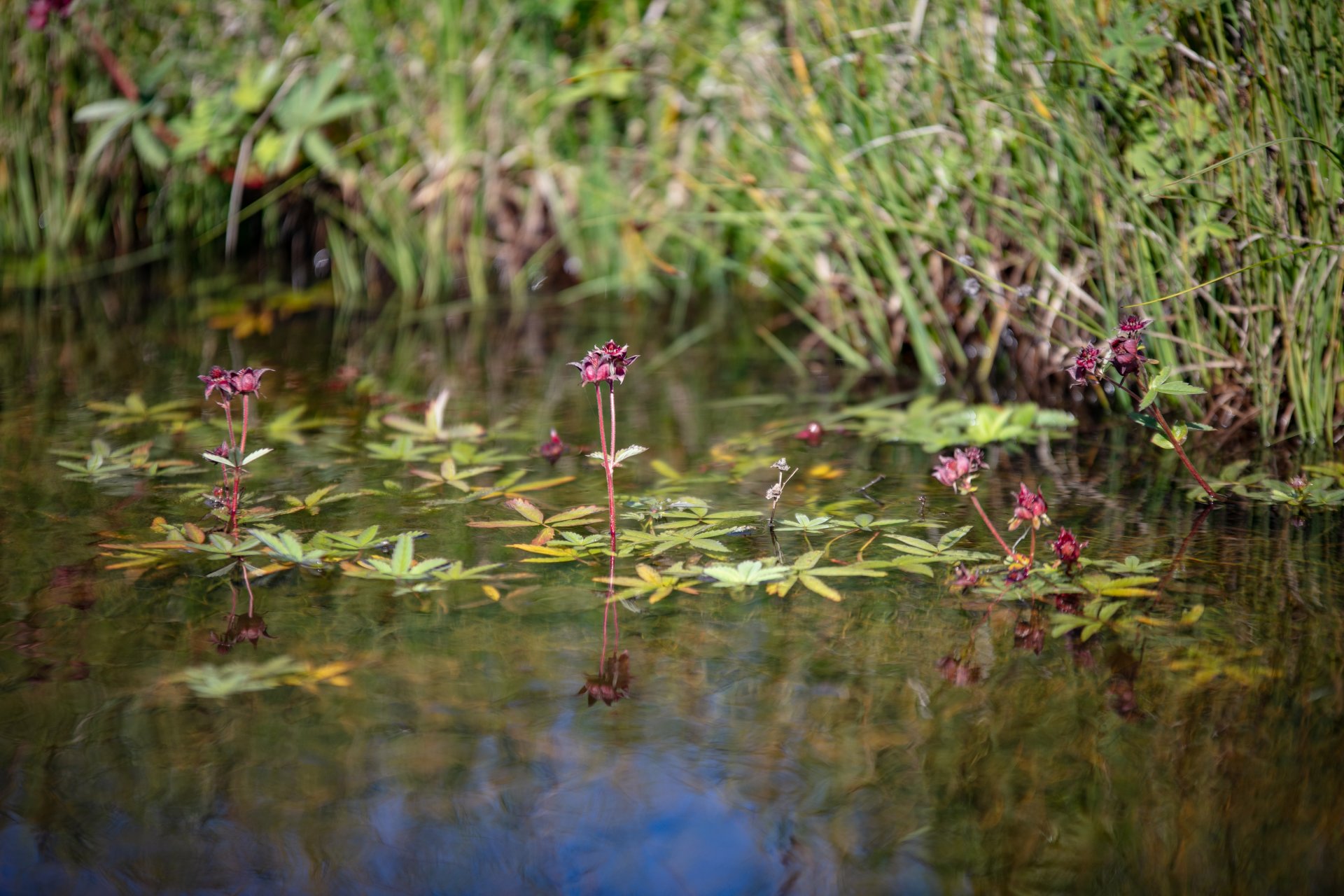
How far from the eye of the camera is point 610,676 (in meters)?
1.20

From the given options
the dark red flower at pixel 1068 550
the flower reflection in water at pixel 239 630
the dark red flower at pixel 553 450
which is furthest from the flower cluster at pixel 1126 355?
the flower reflection in water at pixel 239 630

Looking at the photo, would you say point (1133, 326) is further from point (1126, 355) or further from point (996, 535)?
point (996, 535)

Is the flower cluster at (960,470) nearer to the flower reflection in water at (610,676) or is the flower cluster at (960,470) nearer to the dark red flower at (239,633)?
the flower reflection in water at (610,676)

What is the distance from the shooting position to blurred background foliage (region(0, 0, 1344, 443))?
5.79 ft

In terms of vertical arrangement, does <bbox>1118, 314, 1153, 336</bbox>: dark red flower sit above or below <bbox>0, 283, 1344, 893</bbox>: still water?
above

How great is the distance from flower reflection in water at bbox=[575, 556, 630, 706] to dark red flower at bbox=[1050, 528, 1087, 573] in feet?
1.84

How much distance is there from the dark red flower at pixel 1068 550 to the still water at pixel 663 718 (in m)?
0.09

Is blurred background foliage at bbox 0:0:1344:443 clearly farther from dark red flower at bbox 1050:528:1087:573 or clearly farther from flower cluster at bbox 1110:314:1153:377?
dark red flower at bbox 1050:528:1087:573

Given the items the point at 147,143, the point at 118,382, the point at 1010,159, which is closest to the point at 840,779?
the point at 1010,159

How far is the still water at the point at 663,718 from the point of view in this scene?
944 millimetres

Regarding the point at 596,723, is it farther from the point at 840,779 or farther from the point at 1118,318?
the point at 1118,318

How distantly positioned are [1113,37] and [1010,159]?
503 millimetres

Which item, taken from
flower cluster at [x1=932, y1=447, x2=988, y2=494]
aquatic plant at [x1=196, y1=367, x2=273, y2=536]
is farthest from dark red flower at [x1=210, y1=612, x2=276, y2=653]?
flower cluster at [x1=932, y1=447, x2=988, y2=494]

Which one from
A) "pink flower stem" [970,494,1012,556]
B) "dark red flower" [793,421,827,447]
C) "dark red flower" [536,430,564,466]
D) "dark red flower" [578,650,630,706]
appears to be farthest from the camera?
"dark red flower" [793,421,827,447]
